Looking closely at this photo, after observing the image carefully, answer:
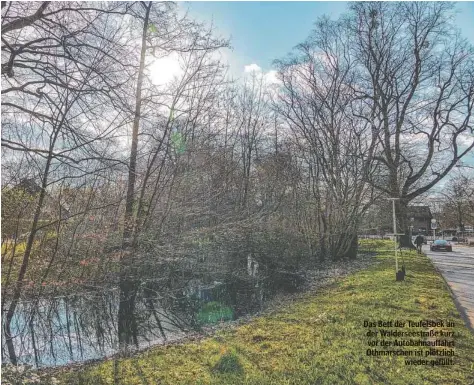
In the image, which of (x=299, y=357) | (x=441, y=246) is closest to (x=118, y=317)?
(x=299, y=357)

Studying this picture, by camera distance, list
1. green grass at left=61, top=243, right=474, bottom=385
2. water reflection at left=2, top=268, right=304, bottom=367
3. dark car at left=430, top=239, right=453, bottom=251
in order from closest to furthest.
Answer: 1. green grass at left=61, top=243, right=474, bottom=385
2. water reflection at left=2, top=268, right=304, bottom=367
3. dark car at left=430, top=239, right=453, bottom=251

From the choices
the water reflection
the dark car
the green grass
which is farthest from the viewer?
the dark car

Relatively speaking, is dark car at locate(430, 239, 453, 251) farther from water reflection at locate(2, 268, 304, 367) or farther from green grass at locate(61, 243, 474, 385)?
green grass at locate(61, 243, 474, 385)

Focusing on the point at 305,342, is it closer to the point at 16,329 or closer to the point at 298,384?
the point at 298,384

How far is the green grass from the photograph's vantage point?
4.04 meters

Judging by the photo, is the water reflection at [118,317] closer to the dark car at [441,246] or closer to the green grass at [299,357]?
the green grass at [299,357]

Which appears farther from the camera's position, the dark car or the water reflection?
the dark car

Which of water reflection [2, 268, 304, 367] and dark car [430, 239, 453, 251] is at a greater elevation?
dark car [430, 239, 453, 251]

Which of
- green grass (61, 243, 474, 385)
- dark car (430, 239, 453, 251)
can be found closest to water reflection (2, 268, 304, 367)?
green grass (61, 243, 474, 385)

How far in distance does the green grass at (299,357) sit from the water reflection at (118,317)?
97 cm

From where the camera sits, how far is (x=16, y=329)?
6242mm

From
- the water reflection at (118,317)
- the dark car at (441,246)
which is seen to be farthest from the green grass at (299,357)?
the dark car at (441,246)

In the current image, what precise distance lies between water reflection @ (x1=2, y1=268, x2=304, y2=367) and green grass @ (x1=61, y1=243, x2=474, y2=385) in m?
0.97

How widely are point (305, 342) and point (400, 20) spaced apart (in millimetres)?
17822
